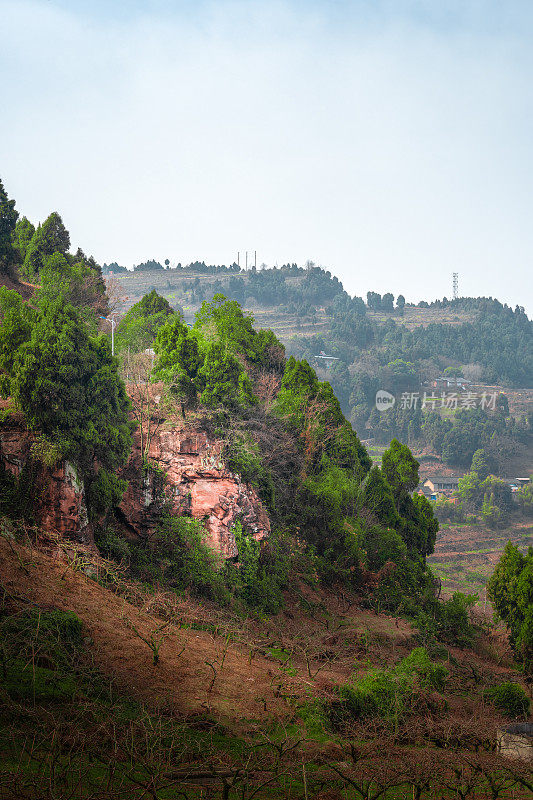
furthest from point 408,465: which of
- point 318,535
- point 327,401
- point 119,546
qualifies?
point 119,546

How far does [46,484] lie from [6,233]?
21435 millimetres

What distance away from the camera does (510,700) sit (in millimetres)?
16250

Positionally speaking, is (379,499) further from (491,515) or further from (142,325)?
(491,515)

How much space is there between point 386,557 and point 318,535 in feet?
10.5

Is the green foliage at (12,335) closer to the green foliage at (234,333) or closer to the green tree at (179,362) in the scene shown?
the green tree at (179,362)

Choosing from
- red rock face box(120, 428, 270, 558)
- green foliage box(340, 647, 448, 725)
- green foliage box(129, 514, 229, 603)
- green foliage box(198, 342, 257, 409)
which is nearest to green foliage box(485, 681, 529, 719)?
green foliage box(340, 647, 448, 725)

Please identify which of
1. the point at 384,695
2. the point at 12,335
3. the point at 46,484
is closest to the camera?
the point at 384,695

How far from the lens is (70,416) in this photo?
1652cm

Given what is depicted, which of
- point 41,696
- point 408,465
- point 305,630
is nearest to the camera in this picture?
point 41,696

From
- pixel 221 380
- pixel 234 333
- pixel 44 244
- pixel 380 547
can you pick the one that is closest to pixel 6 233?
pixel 44 244

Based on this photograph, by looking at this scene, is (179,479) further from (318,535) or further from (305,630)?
(318,535)

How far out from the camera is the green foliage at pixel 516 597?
22438 mm

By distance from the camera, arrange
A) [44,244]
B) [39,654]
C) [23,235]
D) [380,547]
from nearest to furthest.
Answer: [39,654] < [380,547] < [44,244] < [23,235]

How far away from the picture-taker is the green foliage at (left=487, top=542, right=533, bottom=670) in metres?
22.4
